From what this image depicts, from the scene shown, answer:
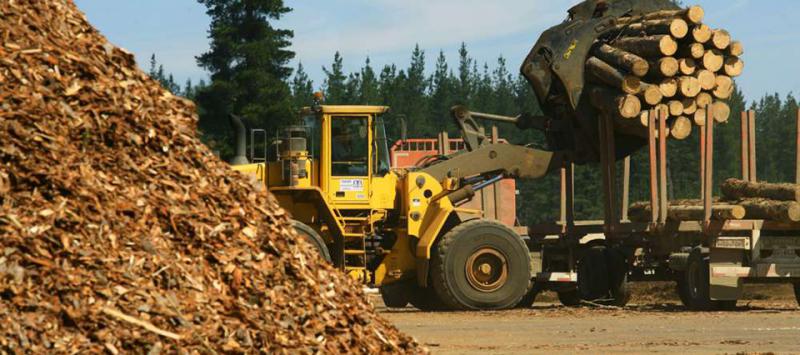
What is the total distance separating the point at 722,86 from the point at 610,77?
1.77m

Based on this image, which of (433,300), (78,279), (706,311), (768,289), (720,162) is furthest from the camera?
(720,162)

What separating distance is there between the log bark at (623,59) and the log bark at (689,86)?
1.79 ft

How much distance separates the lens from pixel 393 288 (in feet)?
74.2

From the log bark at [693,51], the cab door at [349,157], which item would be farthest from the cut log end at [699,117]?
the cab door at [349,157]

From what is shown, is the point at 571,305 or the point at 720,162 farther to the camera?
the point at 720,162

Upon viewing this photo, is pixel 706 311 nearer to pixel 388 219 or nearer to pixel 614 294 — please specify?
pixel 614 294

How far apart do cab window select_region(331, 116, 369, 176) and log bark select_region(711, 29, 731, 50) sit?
5.47m

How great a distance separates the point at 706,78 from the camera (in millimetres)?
21828

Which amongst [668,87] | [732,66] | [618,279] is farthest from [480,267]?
[732,66]

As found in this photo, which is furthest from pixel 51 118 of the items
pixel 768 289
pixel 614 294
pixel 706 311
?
pixel 768 289

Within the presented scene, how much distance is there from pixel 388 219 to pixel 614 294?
3.88 metres

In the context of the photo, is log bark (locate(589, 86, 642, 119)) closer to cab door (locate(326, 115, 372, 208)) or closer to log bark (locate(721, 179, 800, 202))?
log bark (locate(721, 179, 800, 202))

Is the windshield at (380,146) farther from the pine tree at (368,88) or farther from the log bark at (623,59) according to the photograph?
the pine tree at (368,88)

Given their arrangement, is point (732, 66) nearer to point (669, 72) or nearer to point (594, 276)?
point (669, 72)
